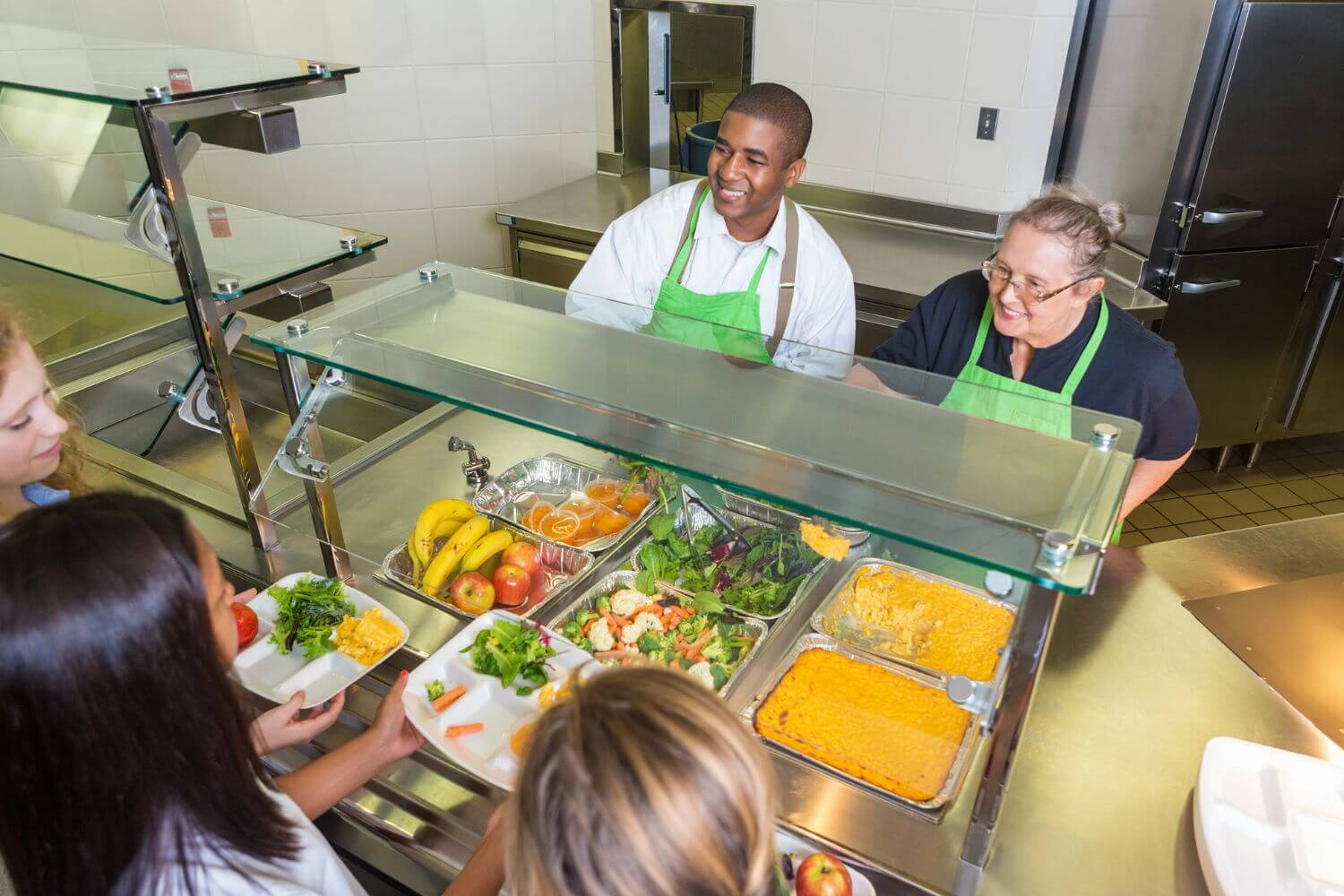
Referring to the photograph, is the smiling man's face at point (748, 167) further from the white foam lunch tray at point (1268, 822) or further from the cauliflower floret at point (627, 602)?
the white foam lunch tray at point (1268, 822)

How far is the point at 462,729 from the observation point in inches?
Answer: 56.9

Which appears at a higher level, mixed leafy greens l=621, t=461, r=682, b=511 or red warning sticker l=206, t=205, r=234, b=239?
red warning sticker l=206, t=205, r=234, b=239

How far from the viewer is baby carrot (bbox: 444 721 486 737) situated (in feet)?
4.71

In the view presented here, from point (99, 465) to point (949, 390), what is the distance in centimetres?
188

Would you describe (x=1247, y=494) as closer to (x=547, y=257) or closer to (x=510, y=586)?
(x=547, y=257)

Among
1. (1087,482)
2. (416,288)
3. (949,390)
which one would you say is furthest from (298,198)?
(1087,482)

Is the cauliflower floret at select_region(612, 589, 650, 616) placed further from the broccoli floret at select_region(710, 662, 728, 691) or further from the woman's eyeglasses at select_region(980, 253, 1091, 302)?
the woman's eyeglasses at select_region(980, 253, 1091, 302)

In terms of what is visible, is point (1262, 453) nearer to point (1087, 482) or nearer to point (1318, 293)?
point (1318, 293)

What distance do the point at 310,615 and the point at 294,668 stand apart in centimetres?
10

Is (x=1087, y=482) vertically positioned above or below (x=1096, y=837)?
above

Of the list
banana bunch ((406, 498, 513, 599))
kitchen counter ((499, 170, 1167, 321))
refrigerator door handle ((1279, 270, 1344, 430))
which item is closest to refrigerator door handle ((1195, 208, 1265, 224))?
kitchen counter ((499, 170, 1167, 321))

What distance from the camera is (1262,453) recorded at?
4.33 m

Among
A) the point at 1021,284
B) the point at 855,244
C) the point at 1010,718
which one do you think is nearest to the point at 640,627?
the point at 1010,718

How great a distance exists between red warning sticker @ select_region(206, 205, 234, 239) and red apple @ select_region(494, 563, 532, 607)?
93 centimetres
